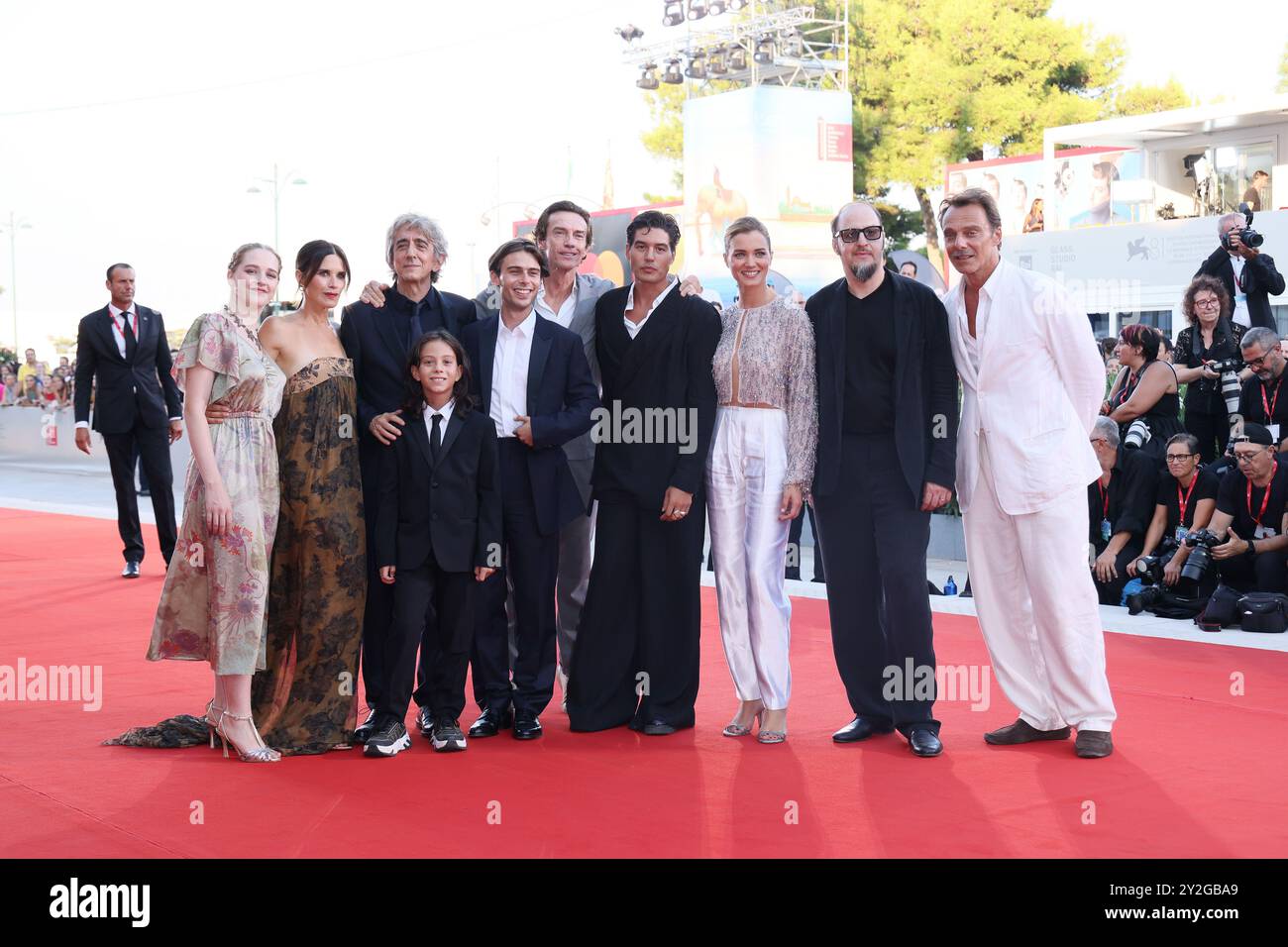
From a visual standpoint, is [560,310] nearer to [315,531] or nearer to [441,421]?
[441,421]

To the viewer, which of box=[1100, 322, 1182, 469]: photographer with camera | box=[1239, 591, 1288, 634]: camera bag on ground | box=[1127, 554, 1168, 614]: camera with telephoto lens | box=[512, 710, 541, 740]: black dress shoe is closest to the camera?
box=[512, 710, 541, 740]: black dress shoe

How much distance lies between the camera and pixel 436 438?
5066 mm

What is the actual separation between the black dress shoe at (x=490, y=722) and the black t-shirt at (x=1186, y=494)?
415cm

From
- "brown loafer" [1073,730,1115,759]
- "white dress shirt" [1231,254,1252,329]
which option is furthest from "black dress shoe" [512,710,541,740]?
"white dress shirt" [1231,254,1252,329]

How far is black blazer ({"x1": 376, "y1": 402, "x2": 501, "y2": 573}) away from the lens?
5035 millimetres

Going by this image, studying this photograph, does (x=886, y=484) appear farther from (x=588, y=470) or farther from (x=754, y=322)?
(x=588, y=470)

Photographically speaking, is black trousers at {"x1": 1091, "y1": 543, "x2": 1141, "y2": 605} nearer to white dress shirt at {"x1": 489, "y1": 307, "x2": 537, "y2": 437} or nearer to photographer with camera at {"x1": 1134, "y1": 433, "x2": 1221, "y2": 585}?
photographer with camera at {"x1": 1134, "y1": 433, "x2": 1221, "y2": 585}

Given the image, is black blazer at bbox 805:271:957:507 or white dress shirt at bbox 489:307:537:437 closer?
black blazer at bbox 805:271:957:507

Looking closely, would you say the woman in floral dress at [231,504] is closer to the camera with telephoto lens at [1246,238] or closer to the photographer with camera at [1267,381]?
the photographer with camera at [1267,381]

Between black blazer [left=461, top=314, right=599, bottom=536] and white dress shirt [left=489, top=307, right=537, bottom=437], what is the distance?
0.02 metres

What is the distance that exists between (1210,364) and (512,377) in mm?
4595

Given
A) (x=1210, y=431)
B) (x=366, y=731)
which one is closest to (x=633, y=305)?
(x=366, y=731)

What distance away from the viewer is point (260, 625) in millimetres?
4922
